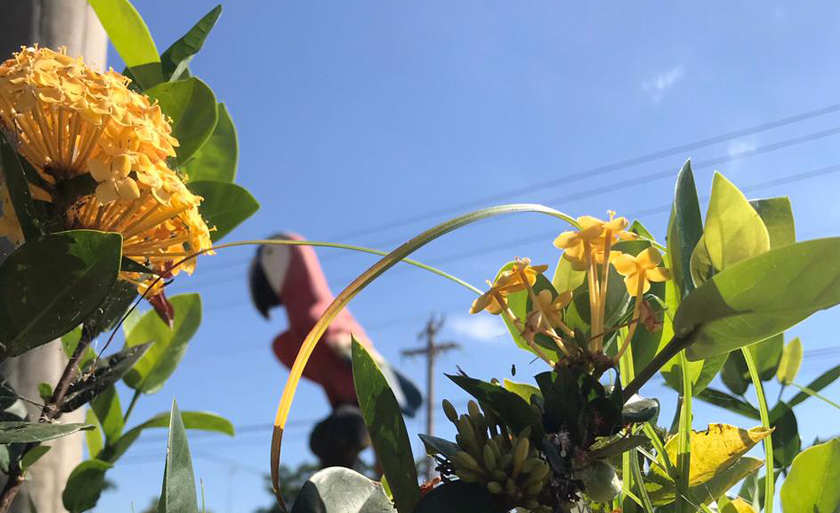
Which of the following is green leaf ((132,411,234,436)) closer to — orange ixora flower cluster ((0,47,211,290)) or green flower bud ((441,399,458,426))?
orange ixora flower cluster ((0,47,211,290))

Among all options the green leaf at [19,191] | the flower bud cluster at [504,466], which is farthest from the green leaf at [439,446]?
the green leaf at [19,191]

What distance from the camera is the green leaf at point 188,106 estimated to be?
1.67ft

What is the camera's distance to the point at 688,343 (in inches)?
11.5

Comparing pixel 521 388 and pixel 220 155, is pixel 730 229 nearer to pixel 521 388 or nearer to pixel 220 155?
pixel 521 388

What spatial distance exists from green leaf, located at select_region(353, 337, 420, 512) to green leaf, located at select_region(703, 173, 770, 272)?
0.14m

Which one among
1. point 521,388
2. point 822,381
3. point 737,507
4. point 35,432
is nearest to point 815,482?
point 737,507

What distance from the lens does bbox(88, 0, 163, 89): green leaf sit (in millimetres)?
535

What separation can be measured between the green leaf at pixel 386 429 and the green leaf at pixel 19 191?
18cm

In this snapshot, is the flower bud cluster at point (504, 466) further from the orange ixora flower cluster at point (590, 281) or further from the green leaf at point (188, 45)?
the green leaf at point (188, 45)

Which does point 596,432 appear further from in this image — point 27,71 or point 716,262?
point 27,71

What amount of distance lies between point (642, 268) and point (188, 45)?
1.31 ft

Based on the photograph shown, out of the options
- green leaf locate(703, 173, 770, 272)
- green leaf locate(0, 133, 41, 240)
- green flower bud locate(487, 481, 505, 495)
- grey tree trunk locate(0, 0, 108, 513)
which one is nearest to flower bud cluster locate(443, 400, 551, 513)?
green flower bud locate(487, 481, 505, 495)

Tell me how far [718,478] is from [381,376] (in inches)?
6.5

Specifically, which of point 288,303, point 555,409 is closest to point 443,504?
point 555,409
